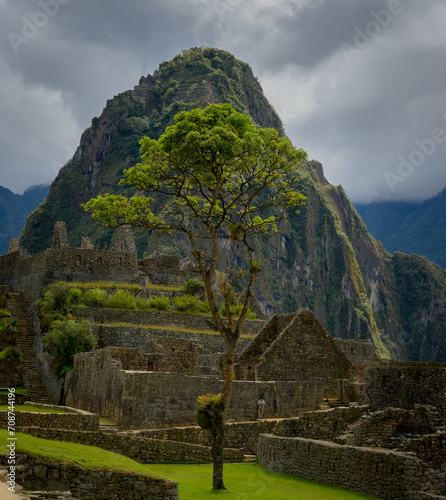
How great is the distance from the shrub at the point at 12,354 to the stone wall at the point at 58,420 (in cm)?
1209

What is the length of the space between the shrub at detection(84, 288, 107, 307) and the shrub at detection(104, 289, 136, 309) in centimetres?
24

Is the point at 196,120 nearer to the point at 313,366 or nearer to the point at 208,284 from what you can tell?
the point at 208,284

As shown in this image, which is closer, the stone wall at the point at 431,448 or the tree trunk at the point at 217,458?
the tree trunk at the point at 217,458

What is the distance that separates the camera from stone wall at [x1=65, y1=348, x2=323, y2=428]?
2108cm

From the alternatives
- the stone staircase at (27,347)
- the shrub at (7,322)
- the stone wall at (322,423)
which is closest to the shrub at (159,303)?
the stone staircase at (27,347)

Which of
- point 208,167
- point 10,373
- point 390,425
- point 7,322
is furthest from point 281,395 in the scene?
point 7,322

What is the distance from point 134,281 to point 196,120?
18.2 meters

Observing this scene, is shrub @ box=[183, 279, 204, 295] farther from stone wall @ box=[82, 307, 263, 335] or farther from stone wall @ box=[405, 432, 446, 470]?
stone wall @ box=[405, 432, 446, 470]

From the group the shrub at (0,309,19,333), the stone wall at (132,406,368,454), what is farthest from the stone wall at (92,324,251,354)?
the stone wall at (132,406,368,454)

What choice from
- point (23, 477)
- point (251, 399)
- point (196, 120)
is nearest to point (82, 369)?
point (251, 399)

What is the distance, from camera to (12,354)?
101 feet

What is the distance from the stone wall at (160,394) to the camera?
21078 mm

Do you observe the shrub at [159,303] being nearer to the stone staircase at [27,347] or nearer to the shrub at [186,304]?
the shrub at [186,304]

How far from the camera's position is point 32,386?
29.0m
